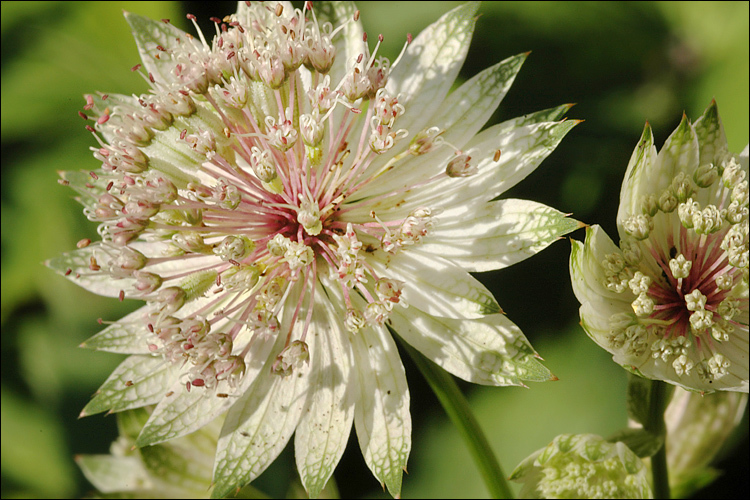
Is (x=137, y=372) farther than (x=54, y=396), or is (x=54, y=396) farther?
(x=54, y=396)

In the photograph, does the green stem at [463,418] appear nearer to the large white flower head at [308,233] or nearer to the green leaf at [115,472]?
the large white flower head at [308,233]

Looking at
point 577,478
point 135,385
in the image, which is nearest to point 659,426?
point 577,478

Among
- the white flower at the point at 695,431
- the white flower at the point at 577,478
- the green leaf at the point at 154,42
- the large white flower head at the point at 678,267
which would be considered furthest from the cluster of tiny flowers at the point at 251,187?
the white flower at the point at 695,431

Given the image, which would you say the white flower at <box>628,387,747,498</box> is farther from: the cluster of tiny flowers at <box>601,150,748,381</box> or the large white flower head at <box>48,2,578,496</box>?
the large white flower head at <box>48,2,578,496</box>

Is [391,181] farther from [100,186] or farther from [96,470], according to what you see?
[96,470]

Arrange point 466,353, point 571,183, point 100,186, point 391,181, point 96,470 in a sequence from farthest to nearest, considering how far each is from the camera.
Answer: point 571,183
point 96,470
point 100,186
point 391,181
point 466,353

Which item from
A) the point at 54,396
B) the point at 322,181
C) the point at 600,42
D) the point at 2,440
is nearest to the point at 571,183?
the point at 600,42

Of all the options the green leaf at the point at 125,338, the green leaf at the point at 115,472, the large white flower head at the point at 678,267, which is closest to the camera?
the large white flower head at the point at 678,267
